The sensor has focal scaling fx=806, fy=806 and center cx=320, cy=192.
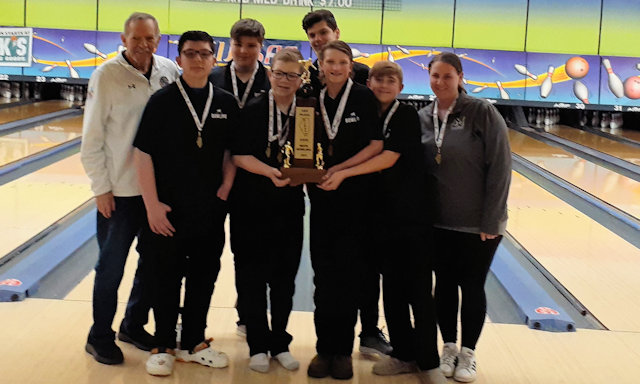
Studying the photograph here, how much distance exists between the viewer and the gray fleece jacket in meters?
2.82

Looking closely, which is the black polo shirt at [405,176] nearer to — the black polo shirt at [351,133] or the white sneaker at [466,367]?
the black polo shirt at [351,133]

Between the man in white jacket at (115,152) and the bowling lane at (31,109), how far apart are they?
18.7 ft

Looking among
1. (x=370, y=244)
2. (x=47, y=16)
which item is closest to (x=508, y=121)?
(x=47, y=16)

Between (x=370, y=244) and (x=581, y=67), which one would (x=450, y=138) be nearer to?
(x=370, y=244)

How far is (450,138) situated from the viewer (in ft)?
9.41

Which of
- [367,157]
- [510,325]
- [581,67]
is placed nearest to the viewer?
[367,157]

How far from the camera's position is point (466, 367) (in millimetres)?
2881

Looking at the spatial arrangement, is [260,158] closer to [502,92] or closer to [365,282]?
[365,282]

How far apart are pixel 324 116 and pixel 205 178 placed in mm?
464

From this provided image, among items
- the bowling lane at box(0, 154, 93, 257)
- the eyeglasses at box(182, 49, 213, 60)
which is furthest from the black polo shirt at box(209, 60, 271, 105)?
the bowling lane at box(0, 154, 93, 257)

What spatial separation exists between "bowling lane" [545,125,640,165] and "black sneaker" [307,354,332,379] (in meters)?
5.27

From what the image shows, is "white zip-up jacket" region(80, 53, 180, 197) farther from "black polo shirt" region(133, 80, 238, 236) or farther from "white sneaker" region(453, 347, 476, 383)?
"white sneaker" region(453, 347, 476, 383)

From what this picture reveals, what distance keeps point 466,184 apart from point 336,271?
0.56 metres

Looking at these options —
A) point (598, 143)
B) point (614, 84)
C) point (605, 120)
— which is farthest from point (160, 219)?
point (605, 120)
